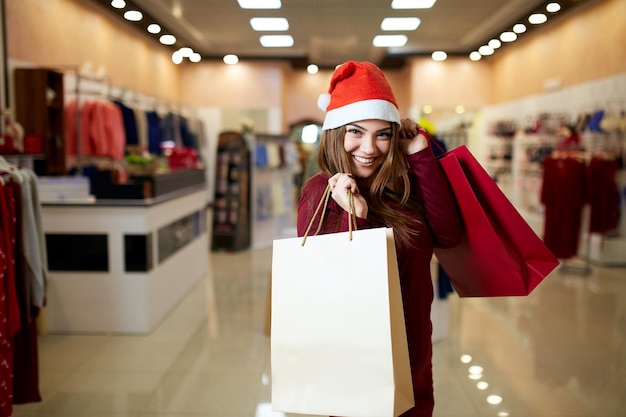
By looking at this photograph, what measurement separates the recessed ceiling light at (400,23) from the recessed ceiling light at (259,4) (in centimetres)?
38

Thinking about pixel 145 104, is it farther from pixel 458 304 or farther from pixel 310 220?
pixel 310 220

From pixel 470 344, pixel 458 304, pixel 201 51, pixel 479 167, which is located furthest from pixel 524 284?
pixel 458 304

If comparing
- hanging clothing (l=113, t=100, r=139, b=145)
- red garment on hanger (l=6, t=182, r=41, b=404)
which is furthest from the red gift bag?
hanging clothing (l=113, t=100, r=139, b=145)

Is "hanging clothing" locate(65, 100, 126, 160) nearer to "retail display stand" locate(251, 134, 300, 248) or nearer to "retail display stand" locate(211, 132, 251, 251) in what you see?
"retail display stand" locate(211, 132, 251, 251)

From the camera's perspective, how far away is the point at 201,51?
228cm

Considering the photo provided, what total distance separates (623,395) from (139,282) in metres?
3.23

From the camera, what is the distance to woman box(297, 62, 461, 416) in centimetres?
153

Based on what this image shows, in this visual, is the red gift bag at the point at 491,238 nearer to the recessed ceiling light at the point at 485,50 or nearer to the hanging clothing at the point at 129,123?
the recessed ceiling light at the point at 485,50

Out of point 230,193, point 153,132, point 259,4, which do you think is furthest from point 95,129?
point 259,4

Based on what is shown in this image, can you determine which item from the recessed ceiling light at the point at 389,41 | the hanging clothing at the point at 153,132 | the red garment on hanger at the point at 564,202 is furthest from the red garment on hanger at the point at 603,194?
the hanging clothing at the point at 153,132

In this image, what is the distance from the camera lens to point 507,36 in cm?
221

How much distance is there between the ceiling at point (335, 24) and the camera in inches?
77.5

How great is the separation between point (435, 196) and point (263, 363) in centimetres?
245

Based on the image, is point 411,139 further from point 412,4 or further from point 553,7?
point 553,7
